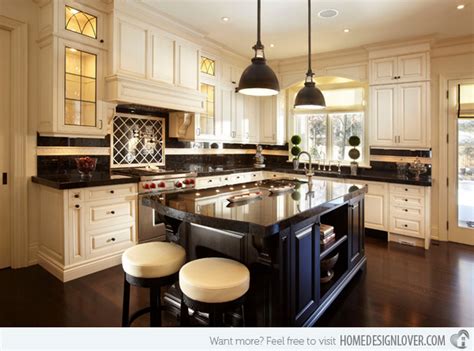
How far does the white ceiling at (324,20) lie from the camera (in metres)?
3.42

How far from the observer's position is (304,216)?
6.19 feet

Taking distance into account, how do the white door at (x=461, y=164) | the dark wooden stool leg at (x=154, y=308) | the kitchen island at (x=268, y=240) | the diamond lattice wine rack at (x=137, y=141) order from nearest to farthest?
the kitchen island at (x=268, y=240), the dark wooden stool leg at (x=154, y=308), the diamond lattice wine rack at (x=137, y=141), the white door at (x=461, y=164)

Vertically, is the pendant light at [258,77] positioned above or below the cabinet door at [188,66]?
below

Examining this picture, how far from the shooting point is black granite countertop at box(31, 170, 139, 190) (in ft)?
9.58

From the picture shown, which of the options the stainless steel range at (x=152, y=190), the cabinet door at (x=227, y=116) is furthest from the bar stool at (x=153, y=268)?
the cabinet door at (x=227, y=116)

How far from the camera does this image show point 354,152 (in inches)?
200

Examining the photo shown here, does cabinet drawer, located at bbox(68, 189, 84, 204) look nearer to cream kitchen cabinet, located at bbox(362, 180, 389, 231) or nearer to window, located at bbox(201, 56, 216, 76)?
window, located at bbox(201, 56, 216, 76)

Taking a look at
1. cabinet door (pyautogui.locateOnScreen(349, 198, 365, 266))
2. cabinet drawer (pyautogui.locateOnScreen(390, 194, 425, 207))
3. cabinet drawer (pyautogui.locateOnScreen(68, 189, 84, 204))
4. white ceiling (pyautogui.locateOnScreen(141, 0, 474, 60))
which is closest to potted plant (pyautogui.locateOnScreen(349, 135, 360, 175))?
cabinet drawer (pyautogui.locateOnScreen(390, 194, 425, 207))

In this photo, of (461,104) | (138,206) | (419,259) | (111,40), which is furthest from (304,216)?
(461,104)

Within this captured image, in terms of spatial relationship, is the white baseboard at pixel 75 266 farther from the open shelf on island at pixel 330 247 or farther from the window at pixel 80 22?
the window at pixel 80 22

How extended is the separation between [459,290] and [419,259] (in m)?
0.86

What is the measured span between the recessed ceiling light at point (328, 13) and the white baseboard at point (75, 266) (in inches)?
A: 140

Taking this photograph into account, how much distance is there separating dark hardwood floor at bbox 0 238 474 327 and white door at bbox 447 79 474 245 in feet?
3.14

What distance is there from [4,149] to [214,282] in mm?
2958
